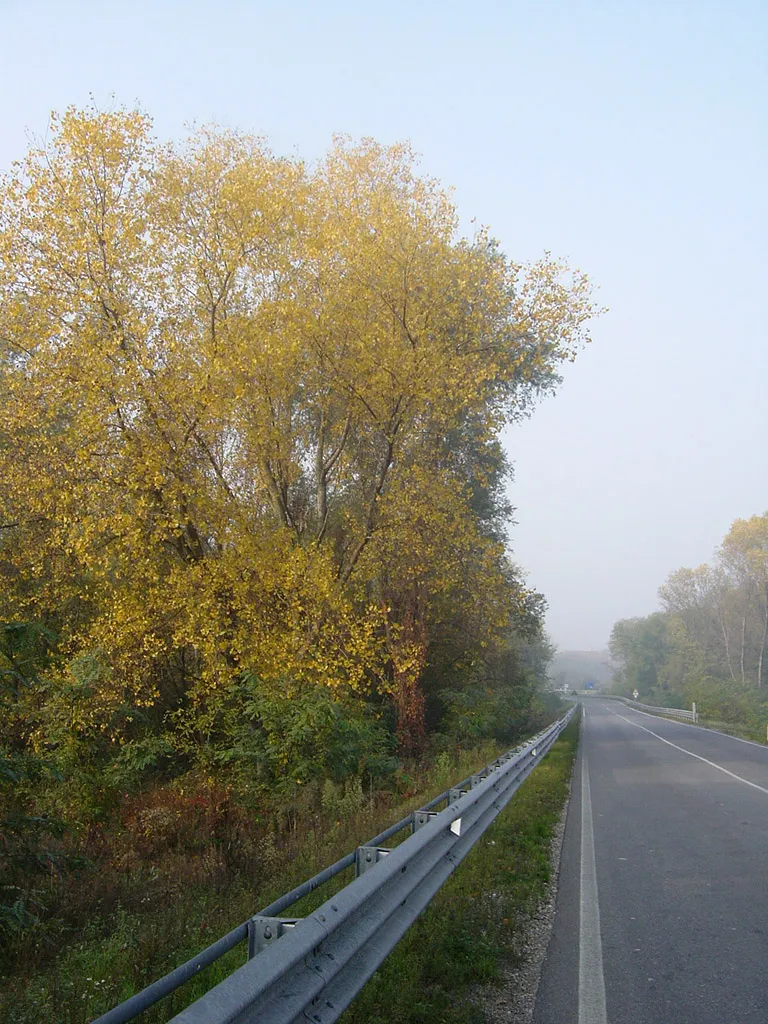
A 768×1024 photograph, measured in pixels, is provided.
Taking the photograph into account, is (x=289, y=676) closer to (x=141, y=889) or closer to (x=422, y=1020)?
(x=141, y=889)

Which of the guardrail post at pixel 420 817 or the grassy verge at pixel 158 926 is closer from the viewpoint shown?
the grassy verge at pixel 158 926

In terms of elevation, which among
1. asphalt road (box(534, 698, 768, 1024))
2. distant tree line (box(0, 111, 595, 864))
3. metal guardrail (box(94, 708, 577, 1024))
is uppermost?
distant tree line (box(0, 111, 595, 864))

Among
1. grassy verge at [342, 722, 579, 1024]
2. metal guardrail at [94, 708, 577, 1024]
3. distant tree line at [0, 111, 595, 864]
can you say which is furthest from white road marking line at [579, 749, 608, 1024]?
distant tree line at [0, 111, 595, 864]

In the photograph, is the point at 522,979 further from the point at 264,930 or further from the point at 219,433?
the point at 219,433

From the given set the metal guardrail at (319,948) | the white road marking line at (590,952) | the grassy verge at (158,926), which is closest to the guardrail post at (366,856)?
the metal guardrail at (319,948)

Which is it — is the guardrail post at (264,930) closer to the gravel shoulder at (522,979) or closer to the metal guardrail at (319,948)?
the metal guardrail at (319,948)

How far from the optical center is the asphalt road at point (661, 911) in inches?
189

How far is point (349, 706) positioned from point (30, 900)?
926 centimetres

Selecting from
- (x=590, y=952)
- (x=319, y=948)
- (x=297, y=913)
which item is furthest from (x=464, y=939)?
(x=319, y=948)

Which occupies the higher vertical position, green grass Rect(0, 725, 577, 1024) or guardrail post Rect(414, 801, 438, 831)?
guardrail post Rect(414, 801, 438, 831)

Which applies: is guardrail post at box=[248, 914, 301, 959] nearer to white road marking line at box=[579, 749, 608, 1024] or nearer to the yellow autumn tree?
white road marking line at box=[579, 749, 608, 1024]

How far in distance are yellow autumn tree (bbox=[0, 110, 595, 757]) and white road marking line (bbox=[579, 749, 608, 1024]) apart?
613 cm

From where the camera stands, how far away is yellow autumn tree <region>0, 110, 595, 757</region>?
1303 cm

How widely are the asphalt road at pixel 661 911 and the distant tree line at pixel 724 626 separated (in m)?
46.3
